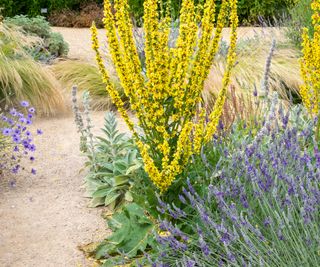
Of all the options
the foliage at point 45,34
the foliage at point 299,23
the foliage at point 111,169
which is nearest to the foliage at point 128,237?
the foliage at point 111,169

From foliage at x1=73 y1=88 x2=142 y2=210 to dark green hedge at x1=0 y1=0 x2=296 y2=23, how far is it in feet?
27.0

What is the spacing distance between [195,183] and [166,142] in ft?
1.32

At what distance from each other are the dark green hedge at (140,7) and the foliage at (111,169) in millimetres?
8233

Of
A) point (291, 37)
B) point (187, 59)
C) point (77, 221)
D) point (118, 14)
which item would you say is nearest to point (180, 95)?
point (187, 59)

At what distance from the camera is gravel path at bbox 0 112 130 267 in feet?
12.2

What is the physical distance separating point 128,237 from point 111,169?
109 centimetres

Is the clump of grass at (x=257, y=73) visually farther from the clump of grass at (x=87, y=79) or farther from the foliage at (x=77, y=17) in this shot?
the foliage at (x=77, y=17)

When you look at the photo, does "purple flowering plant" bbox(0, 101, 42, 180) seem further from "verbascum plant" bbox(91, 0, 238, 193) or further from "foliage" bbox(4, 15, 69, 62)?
"foliage" bbox(4, 15, 69, 62)

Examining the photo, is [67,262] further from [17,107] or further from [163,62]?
[17,107]

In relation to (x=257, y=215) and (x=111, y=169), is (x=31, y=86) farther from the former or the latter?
(x=257, y=215)

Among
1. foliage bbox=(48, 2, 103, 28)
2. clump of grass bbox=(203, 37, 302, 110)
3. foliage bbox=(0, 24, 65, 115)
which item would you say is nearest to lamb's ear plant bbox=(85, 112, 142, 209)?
clump of grass bbox=(203, 37, 302, 110)

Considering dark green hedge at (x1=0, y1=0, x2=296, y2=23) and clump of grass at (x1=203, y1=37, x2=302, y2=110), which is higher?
dark green hedge at (x1=0, y1=0, x2=296, y2=23)

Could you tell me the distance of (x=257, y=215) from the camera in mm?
3076

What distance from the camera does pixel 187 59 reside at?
3348 mm
